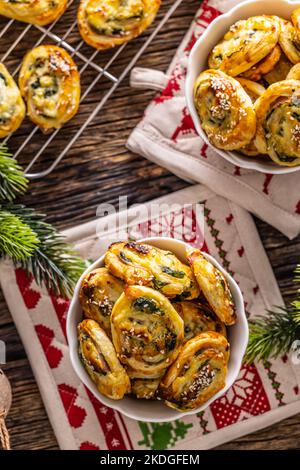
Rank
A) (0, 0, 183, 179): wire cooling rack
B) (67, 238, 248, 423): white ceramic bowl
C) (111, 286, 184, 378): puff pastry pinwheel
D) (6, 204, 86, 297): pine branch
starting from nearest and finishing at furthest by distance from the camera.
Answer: (111, 286, 184, 378): puff pastry pinwheel < (67, 238, 248, 423): white ceramic bowl < (6, 204, 86, 297): pine branch < (0, 0, 183, 179): wire cooling rack

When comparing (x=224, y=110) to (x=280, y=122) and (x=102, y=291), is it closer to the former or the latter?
(x=280, y=122)

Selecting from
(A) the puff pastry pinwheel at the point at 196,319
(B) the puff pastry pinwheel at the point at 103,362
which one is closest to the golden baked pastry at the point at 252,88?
(A) the puff pastry pinwheel at the point at 196,319

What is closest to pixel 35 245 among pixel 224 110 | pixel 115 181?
pixel 115 181

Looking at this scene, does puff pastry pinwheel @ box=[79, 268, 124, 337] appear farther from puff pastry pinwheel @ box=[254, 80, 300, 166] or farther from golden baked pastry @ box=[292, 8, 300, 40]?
golden baked pastry @ box=[292, 8, 300, 40]

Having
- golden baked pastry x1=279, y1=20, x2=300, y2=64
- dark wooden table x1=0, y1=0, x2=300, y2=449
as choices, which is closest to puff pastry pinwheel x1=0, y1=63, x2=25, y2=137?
dark wooden table x1=0, y1=0, x2=300, y2=449

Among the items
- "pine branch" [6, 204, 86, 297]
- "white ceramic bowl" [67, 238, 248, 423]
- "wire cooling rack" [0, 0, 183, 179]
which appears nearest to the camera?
"white ceramic bowl" [67, 238, 248, 423]

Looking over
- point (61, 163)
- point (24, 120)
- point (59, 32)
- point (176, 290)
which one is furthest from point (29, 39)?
point (176, 290)

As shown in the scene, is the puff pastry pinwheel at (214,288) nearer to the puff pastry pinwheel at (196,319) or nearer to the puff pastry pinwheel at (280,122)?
the puff pastry pinwheel at (196,319)
